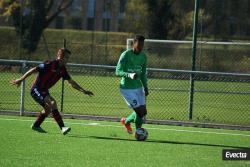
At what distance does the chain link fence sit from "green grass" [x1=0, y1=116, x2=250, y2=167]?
6.66 feet

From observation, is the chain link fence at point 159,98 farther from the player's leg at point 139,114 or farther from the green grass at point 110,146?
the player's leg at point 139,114

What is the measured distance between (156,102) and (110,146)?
32.4 ft

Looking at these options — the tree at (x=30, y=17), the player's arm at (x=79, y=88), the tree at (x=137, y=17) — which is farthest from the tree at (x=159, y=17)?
the player's arm at (x=79, y=88)

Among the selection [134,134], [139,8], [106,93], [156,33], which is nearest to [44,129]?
[134,134]

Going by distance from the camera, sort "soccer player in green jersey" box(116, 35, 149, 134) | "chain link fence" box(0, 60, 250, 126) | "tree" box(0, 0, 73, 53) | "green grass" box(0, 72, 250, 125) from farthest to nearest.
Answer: "tree" box(0, 0, 73, 53), "green grass" box(0, 72, 250, 125), "chain link fence" box(0, 60, 250, 126), "soccer player in green jersey" box(116, 35, 149, 134)

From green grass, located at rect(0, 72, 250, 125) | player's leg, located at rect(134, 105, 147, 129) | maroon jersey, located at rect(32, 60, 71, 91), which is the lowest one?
green grass, located at rect(0, 72, 250, 125)

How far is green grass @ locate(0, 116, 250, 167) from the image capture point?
408 inches

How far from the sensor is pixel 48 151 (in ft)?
36.6

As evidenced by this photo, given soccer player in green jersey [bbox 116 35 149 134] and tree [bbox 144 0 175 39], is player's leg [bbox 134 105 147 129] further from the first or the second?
tree [bbox 144 0 175 39]

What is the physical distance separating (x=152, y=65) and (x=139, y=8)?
9677 mm

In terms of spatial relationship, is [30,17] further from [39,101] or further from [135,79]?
[135,79]

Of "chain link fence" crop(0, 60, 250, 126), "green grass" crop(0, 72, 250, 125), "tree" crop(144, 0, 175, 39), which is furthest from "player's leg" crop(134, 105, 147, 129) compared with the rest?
"tree" crop(144, 0, 175, 39)

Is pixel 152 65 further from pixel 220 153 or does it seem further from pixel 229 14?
pixel 220 153

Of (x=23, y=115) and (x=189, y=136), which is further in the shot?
(x=23, y=115)
